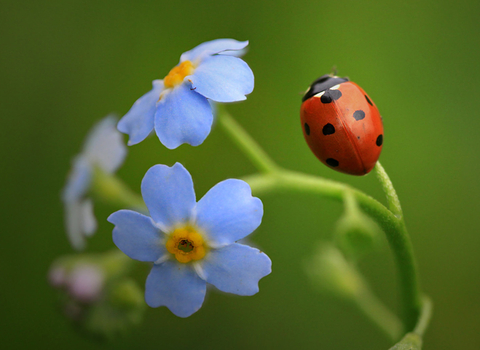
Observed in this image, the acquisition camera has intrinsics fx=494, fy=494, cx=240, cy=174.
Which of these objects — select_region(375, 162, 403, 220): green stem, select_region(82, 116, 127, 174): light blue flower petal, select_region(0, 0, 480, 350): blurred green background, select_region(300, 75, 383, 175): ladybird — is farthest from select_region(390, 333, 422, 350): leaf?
select_region(0, 0, 480, 350): blurred green background

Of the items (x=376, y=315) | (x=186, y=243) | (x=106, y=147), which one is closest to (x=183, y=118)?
(x=186, y=243)

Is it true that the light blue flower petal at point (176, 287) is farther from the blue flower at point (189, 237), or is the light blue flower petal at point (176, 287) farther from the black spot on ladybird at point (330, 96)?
the black spot on ladybird at point (330, 96)

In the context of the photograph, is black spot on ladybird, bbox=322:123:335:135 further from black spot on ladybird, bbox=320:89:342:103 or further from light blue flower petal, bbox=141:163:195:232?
light blue flower petal, bbox=141:163:195:232

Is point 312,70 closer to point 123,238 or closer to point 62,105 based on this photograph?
point 62,105

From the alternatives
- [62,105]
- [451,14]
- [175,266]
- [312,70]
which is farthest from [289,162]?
[175,266]

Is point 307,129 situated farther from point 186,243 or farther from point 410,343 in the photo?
point 410,343

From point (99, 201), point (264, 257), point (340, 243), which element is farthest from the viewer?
point (99, 201)
